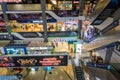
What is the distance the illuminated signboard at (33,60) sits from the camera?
29.9ft

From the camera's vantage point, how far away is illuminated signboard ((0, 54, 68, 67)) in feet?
29.9

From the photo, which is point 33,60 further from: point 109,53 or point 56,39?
point 109,53

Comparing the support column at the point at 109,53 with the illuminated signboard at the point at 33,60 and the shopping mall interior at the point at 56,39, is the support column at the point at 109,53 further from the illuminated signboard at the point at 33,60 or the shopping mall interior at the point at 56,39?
the illuminated signboard at the point at 33,60

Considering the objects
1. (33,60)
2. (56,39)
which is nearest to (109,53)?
(33,60)

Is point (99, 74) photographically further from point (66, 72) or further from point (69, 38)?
point (66, 72)

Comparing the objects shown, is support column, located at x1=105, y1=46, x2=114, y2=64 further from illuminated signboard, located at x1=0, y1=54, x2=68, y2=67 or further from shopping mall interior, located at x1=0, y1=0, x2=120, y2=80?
illuminated signboard, located at x1=0, y1=54, x2=68, y2=67

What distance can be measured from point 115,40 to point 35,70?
372 inches

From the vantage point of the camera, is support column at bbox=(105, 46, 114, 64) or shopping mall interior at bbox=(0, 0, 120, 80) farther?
support column at bbox=(105, 46, 114, 64)

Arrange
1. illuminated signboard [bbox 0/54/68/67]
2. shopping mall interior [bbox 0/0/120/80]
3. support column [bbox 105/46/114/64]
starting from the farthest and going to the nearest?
1. illuminated signboard [bbox 0/54/68/67]
2. support column [bbox 105/46/114/64]
3. shopping mall interior [bbox 0/0/120/80]

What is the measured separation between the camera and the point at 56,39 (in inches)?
444

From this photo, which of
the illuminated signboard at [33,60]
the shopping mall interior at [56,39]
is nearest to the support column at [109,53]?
the shopping mall interior at [56,39]

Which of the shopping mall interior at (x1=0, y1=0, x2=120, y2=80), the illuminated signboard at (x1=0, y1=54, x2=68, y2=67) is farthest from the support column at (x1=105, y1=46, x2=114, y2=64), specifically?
the illuminated signboard at (x1=0, y1=54, x2=68, y2=67)

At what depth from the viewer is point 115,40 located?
18.2ft

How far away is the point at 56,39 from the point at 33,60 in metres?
2.75
